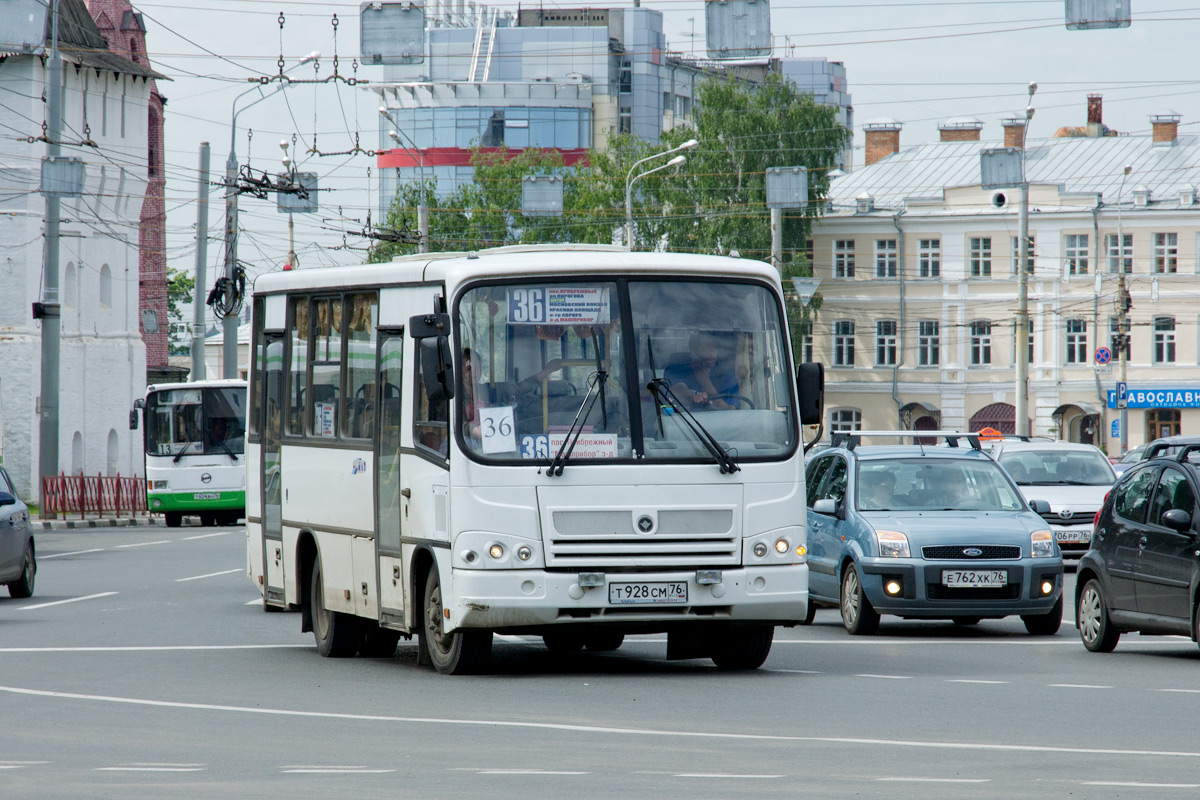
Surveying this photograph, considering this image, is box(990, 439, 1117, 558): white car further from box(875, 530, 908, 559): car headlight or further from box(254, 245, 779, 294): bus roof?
box(254, 245, 779, 294): bus roof

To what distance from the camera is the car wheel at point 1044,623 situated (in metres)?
17.6

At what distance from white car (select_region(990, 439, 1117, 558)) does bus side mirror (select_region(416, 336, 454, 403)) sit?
44.1ft

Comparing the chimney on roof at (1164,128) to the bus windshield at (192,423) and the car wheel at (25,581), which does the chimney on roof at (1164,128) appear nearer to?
the bus windshield at (192,423)

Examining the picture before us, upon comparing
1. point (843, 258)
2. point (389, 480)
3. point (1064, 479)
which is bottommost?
point (1064, 479)

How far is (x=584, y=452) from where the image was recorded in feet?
42.6

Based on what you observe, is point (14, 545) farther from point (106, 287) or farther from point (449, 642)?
point (106, 287)

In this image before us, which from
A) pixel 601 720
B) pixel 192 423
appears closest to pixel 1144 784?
pixel 601 720

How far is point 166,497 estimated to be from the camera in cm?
4353

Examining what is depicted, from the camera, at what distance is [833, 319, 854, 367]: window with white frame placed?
90062 mm

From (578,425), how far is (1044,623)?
634 centimetres

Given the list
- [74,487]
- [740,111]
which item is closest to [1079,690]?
[74,487]

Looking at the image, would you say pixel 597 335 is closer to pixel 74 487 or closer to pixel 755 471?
pixel 755 471

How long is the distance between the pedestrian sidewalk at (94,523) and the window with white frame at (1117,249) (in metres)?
48.4

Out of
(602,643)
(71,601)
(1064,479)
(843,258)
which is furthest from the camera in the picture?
(843,258)
